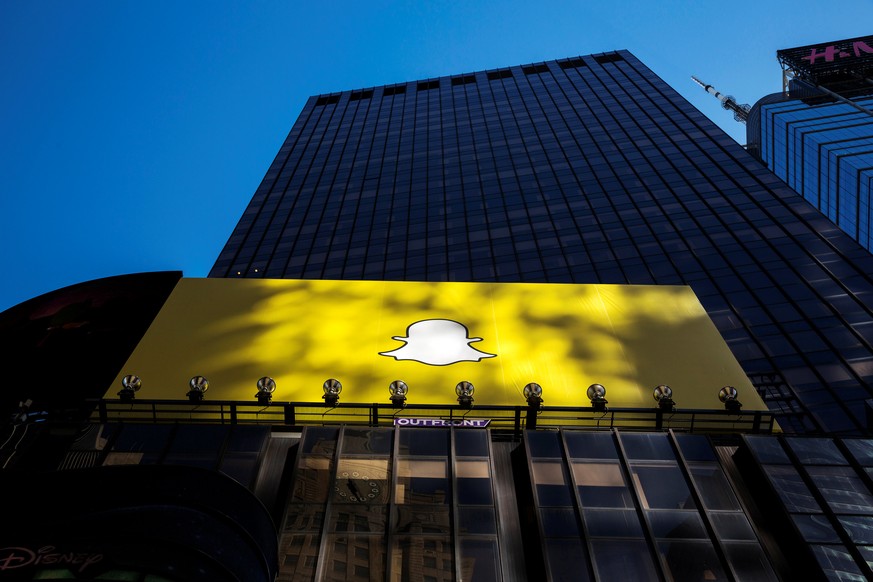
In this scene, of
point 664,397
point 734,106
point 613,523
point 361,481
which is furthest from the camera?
point 734,106

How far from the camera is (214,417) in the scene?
19203 millimetres

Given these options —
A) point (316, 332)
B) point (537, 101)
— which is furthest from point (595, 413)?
point (537, 101)

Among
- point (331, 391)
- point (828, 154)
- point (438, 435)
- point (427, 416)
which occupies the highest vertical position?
point (828, 154)

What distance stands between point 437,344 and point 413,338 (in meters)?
0.92

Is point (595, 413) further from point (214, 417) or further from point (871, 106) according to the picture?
point (871, 106)

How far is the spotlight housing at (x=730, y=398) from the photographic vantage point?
1894 centimetres

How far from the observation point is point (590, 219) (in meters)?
55.4

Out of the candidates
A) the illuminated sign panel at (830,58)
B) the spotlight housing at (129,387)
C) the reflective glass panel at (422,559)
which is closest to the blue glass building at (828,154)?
the illuminated sign panel at (830,58)

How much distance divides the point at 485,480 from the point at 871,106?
11632cm

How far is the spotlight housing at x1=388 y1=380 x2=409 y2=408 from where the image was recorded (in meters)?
18.5

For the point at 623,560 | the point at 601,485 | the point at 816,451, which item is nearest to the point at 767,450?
the point at 816,451

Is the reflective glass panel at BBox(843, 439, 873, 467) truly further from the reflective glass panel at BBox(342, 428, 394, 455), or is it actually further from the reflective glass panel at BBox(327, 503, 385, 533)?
the reflective glass panel at BBox(327, 503, 385, 533)

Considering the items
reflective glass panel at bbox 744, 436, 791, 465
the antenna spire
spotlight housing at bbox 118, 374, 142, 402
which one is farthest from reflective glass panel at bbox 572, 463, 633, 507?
the antenna spire

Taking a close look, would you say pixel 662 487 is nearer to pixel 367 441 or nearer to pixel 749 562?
pixel 749 562
